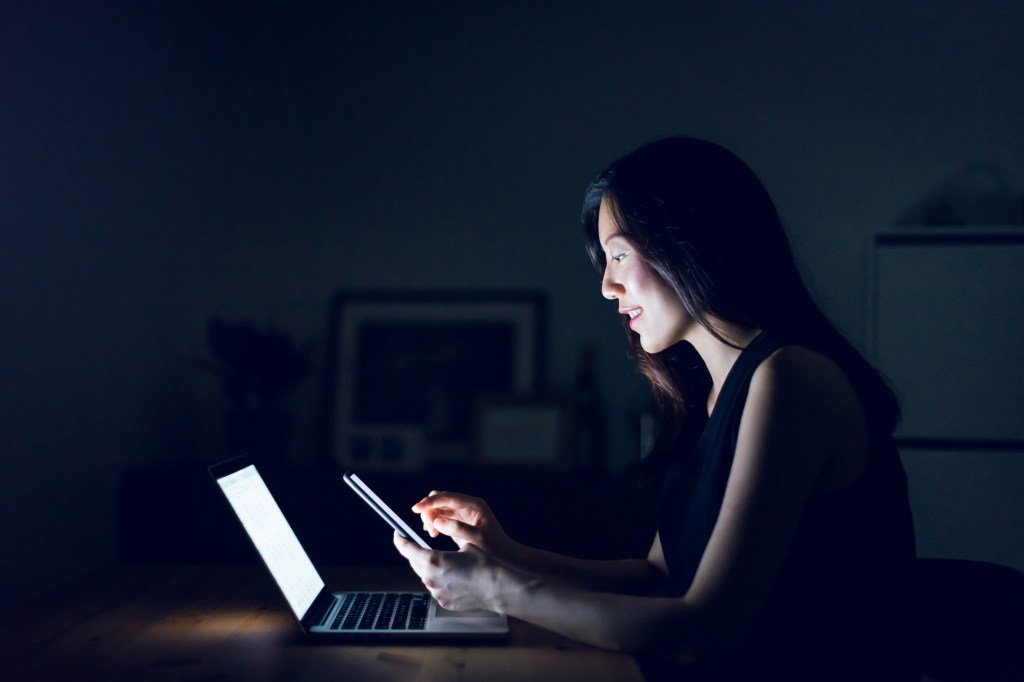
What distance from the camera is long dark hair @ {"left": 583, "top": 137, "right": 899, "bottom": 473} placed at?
1.24 m

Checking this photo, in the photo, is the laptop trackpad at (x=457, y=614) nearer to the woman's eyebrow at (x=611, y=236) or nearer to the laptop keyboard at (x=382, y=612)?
the laptop keyboard at (x=382, y=612)

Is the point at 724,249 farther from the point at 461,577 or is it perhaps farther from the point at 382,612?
the point at 382,612

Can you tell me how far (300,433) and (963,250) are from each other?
2.34 meters

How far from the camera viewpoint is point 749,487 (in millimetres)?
1099

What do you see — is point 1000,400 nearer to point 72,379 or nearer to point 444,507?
point 444,507

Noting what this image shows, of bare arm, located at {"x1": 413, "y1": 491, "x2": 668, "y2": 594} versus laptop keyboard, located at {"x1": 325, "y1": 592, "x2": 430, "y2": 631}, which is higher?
bare arm, located at {"x1": 413, "y1": 491, "x2": 668, "y2": 594}

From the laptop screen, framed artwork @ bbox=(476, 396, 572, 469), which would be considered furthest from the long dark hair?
framed artwork @ bbox=(476, 396, 572, 469)

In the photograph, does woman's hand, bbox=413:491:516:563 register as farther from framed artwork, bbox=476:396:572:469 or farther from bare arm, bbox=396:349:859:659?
framed artwork, bbox=476:396:572:469

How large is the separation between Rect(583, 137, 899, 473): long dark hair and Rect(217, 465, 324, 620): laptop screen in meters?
0.76

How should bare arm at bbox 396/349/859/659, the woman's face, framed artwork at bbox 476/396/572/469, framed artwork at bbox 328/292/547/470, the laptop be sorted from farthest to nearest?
framed artwork at bbox 328/292/547/470, framed artwork at bbox 476/396/572/469, the woman's face, the laptop, bare arm at bbox 396/349/859/659

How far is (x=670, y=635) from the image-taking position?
107 centimetres

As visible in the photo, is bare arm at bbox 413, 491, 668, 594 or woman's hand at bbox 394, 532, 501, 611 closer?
woman's hand at bbox 394, 532, 501, 611

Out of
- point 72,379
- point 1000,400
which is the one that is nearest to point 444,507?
point 72,379

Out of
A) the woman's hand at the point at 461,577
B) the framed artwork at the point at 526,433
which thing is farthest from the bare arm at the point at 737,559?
the framed artwork at the point at 526,433
